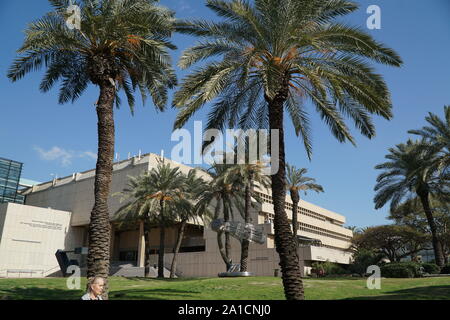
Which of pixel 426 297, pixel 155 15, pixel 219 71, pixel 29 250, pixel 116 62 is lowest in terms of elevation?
pixel 426 297

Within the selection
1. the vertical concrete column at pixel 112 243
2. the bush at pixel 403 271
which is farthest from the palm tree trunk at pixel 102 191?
the vertical concrete column at pixel 112 243

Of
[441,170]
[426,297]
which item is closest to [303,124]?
[426,297]

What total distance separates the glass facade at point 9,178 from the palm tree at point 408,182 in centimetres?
6622

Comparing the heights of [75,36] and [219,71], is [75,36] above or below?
above

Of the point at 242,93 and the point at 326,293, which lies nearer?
the point at 242,93

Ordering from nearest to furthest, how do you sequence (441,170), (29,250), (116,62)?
(116,62), (441,170), (29,250)

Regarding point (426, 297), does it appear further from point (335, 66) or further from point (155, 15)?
point (155, 15)

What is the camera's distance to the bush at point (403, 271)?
31.9m

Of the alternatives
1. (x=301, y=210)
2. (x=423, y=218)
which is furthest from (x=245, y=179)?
(x=423, y=218)

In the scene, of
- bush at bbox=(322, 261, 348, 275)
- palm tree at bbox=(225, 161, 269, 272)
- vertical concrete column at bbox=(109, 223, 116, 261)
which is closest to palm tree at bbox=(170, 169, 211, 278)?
palm tree at bbox=(225, 161, 269, 272)

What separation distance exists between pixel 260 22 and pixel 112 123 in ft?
23.0

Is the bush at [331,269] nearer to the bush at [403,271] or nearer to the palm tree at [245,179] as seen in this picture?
the bush at [403,271]
